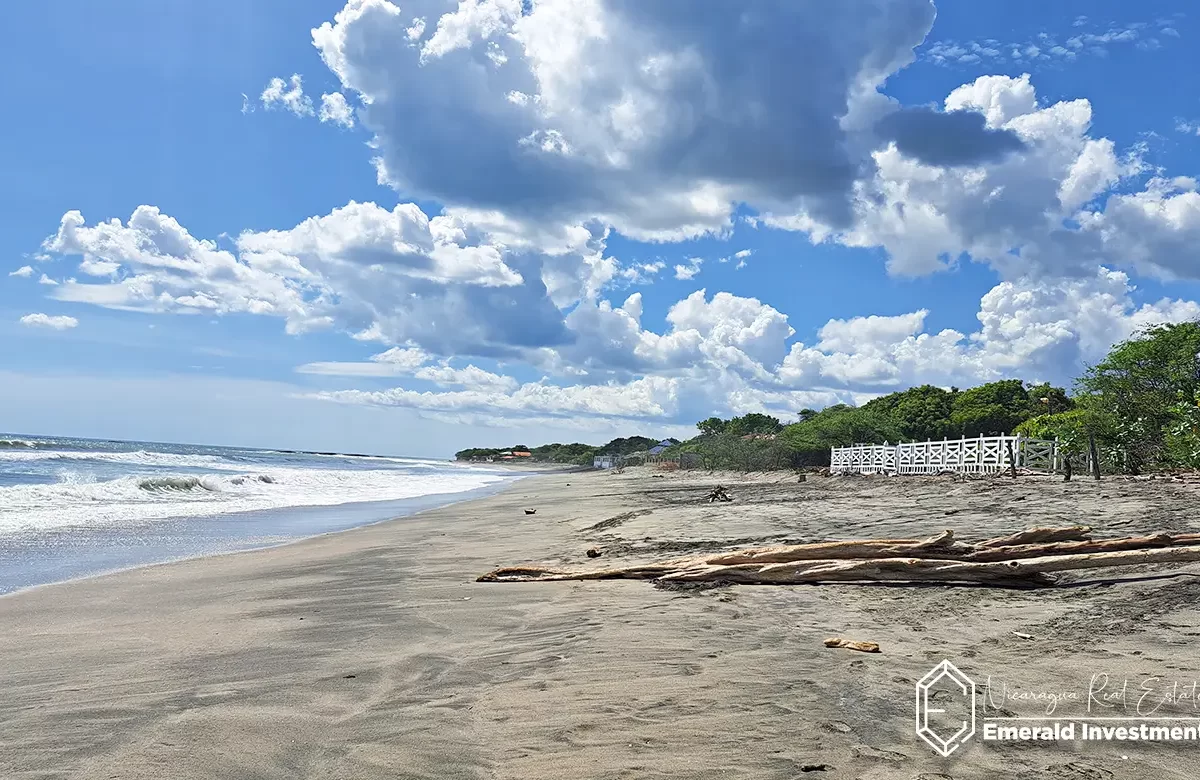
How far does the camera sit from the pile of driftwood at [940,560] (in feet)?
23.0

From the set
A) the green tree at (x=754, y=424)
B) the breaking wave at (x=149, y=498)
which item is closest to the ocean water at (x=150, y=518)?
the breaking wave at (x=149, y=498)

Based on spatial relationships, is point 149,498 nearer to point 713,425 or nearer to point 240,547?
point 240,547

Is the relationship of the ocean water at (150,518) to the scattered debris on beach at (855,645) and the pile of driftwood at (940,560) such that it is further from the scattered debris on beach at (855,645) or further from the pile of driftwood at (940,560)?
the scattered debris on beach at (855,645)

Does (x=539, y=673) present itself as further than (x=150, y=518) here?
No

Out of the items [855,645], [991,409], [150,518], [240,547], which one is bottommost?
[240,547]

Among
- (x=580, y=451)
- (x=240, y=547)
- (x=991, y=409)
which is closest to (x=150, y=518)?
(x=240, y=547)

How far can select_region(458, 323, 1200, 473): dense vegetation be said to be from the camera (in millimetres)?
21625

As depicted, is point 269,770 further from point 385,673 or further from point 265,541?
point 265,541

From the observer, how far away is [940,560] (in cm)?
722

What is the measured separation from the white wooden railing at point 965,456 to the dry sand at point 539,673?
1825 centimetres

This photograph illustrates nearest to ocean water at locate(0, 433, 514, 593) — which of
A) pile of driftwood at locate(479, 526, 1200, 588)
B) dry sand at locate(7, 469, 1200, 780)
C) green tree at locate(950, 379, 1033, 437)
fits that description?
dry sand at locate(7, 469, 1200, 780)

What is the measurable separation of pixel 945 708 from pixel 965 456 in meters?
26.8

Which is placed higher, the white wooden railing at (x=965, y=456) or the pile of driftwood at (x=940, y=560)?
the white wooden railing at (x=965, y=456)

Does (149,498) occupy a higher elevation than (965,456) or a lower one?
lower
